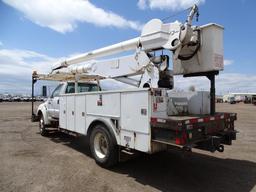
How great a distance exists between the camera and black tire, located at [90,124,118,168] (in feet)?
17.0

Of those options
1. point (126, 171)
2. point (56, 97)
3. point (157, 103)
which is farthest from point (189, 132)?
point (56, 97)

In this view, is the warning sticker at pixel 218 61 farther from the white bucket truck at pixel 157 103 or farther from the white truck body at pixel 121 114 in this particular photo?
the white truck body at pixel 121 114

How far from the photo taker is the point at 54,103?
8891mm

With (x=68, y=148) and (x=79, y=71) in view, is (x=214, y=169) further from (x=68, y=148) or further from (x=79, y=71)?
(x=79, y=71)

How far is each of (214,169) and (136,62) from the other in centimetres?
328

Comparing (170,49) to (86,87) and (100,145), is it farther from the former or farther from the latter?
(86,87)

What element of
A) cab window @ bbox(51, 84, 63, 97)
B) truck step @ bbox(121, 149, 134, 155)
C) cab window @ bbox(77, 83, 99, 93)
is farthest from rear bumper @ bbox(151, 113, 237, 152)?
cab window @ bbox(51, 84, 63, 97)

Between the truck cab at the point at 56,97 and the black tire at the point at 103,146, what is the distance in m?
3.09

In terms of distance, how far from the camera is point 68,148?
302 inches

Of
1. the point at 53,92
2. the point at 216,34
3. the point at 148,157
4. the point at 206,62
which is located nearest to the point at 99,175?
the point at 148,157

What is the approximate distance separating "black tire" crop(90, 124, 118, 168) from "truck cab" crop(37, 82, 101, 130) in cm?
309

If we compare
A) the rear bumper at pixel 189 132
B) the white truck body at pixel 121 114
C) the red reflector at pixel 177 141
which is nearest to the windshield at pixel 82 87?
the white truck body at pixel 121 114

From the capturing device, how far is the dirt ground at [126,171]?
14.8 ft

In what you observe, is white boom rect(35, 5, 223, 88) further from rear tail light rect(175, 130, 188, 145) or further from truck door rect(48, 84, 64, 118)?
truck door rect(48, 84, 64, 118)
